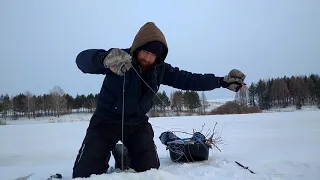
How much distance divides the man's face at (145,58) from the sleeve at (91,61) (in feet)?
1.18

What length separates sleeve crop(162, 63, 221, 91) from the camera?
11.0 feet

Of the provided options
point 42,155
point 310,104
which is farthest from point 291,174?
point 310,104

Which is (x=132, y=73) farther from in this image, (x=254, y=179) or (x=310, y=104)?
(x=310, y=104)

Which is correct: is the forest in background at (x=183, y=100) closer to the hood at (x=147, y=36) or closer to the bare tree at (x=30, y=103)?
the bare tree at (x=30, y=103)

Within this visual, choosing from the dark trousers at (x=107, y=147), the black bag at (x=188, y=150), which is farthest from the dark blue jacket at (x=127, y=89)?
the black bag at (x=188, y=150)

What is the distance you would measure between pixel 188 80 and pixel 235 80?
56 centimetres

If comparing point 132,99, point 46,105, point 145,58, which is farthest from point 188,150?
point 46,105

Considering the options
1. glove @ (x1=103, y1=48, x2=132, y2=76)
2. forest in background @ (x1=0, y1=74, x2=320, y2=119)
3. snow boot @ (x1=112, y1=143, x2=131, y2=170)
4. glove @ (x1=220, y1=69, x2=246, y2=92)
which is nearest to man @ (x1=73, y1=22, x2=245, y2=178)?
glove @ (x1=220, y1=69, x2=246, y2=92)

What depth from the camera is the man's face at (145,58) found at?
2934 mm

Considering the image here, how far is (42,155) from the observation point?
6094mm

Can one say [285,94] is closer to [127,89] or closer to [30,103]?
[30,103]

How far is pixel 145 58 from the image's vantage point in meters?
2.95

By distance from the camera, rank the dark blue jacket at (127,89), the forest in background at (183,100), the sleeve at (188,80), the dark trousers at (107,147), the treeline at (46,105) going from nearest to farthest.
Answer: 1. the dark blue jacket at (127,89)
2. the dark trousers at (107,147)
3. the sleeve at (188,80)
4. the forest in background at (183,100)
5. the treeline at (46,105)

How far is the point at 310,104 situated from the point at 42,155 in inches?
1939
